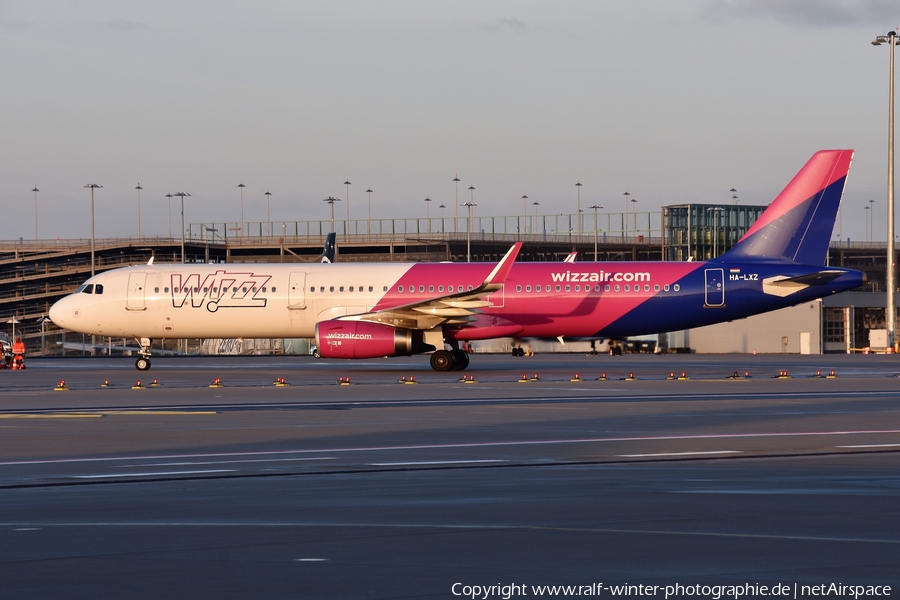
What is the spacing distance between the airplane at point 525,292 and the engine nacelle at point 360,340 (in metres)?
1.56

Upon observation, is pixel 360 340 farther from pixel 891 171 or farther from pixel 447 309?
pixel 891 171

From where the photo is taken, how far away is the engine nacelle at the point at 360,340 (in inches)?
1451

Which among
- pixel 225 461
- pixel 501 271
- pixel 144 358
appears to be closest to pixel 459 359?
pixel 501 271

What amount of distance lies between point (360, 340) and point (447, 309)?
3.34m

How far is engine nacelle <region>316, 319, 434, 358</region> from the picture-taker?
36.8 m

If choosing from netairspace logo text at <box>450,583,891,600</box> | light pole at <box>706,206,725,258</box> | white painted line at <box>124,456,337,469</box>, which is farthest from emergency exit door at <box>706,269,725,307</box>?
light pole at <box>706,206,725,258</box>

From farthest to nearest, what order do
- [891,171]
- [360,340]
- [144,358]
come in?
[891,171], [144,358], [360,340]

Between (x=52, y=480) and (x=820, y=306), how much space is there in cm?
6108

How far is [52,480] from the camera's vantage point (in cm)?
1266

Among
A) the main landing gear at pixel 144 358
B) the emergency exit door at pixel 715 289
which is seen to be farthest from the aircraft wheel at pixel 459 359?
the main landing gear at pixel 144 358

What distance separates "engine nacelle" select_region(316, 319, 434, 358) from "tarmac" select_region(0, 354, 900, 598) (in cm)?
1117

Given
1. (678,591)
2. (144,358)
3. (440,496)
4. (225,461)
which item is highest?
(678,591)

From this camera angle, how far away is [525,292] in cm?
3981

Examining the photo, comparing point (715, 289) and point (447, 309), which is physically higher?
point (715, 289)
